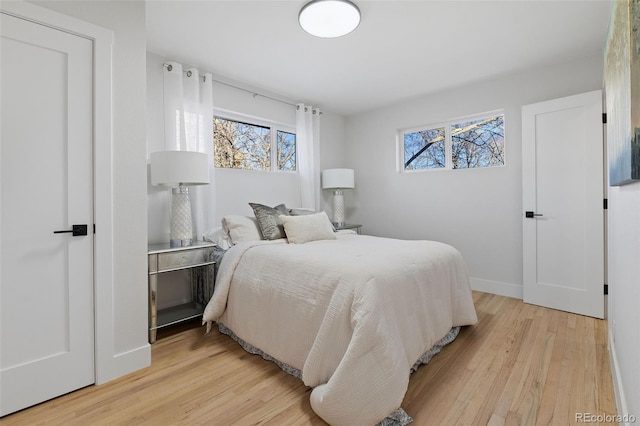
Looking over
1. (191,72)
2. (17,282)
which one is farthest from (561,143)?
(17,282)

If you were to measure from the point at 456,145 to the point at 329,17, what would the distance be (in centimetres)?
250

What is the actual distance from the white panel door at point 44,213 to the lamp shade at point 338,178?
9.51ft

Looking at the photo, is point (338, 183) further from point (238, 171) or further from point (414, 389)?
point (414, 389)

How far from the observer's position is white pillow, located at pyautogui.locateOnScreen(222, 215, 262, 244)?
2.74 m

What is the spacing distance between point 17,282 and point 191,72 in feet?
7.57

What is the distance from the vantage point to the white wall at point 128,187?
6.13ft

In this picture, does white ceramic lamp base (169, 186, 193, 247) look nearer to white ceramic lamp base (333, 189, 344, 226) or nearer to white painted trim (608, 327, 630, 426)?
white ceramic lamp base (333, 189, 344, 226)

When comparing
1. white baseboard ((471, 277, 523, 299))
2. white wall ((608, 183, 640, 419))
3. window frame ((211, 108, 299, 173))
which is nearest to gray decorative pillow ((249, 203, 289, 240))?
window frame ((211, 108, 299, 173))

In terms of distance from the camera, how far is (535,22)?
234cm

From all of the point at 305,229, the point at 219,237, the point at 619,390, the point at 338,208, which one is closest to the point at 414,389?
the point at 619,390

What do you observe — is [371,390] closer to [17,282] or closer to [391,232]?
[17,282]

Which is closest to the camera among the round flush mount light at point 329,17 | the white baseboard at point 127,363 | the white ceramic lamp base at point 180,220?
the white baseboard at point 127,363

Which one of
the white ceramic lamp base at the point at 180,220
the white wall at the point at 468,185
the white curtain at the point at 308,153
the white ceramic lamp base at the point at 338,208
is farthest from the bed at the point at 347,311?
the white ceramic lamp base at the point at 338,208

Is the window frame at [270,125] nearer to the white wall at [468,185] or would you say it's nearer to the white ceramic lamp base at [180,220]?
the white ceramic lamp base at [180,220]
